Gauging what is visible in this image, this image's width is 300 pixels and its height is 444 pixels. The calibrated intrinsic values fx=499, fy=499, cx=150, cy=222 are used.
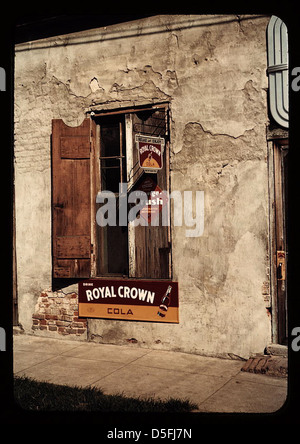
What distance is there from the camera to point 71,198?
704 centimetres

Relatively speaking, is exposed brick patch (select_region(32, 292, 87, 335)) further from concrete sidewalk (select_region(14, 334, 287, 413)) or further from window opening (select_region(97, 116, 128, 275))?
window opening (select_region(97, 116, 128, 275))

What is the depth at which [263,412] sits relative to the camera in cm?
459

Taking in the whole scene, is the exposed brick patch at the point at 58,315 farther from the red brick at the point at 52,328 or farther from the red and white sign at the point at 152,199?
the red and white sign at the point at 152,199

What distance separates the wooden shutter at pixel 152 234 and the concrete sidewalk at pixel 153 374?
3.51 ft

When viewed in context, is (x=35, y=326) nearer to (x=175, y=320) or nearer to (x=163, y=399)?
(x=175, y=320)

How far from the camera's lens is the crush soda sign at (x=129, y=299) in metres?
6.56

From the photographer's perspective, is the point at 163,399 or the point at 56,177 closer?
the point at 163,399

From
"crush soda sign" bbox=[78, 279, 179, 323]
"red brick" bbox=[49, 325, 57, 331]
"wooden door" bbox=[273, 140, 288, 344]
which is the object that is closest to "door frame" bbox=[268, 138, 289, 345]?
"wooden door" bbox=[273, 140, 288, 344]

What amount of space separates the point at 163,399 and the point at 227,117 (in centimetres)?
340

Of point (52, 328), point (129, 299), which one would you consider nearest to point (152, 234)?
point (129, 299)

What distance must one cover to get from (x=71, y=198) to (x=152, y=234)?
4.21ft

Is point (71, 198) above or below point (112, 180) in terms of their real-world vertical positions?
below

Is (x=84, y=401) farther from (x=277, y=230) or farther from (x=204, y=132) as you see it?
(x=204, y=132)

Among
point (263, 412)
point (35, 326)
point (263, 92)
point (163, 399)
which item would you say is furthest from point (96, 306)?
point (263, 92)
